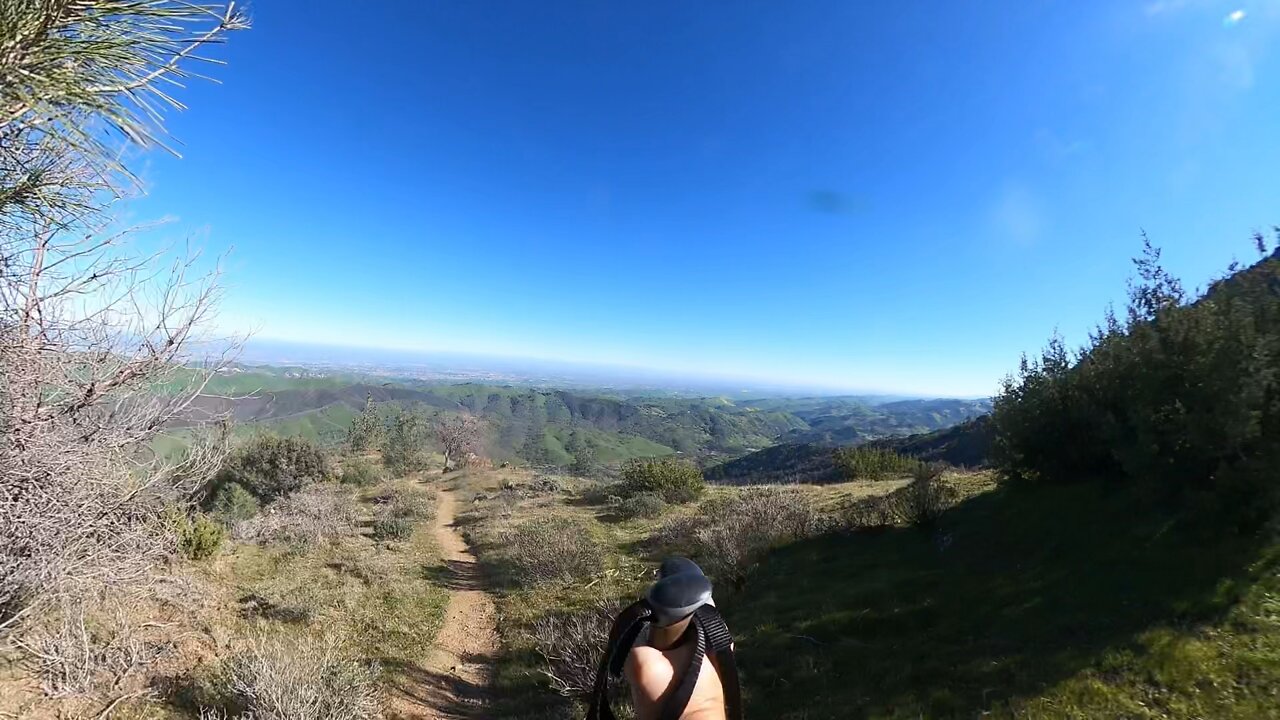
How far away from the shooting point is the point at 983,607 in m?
6.30

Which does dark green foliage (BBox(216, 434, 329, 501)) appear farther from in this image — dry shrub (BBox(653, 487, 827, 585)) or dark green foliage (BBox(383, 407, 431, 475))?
dry shrub (BBox(653, 487, 827, 585))

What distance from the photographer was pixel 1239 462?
201 inches

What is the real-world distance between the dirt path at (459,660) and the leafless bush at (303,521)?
3.73 metres

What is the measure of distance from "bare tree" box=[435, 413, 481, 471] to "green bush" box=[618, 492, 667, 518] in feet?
61.0

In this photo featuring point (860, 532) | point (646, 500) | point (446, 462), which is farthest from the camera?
point (446, 462)

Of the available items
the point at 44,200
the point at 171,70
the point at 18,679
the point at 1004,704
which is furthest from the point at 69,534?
the point at 1004,704

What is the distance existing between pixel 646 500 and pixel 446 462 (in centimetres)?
2069

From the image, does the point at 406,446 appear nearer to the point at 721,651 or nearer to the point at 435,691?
the point at 435,691

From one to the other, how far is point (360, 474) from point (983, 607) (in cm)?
2730

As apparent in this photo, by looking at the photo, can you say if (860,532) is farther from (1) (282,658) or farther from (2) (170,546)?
(2) (170,546)

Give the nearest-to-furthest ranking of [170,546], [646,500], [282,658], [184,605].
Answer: [282,658] < [170,546] < [184,605] < [646,500]

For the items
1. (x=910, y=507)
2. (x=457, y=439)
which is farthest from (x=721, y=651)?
(x=457, y=439)

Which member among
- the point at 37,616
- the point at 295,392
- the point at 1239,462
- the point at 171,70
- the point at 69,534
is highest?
the point at 171,70

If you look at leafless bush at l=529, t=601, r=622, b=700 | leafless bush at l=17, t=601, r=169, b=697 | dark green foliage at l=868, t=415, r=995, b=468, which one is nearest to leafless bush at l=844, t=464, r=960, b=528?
dark green foliage at l=868, t=415, r=995, b=468
